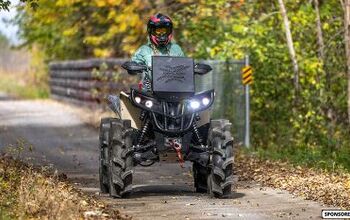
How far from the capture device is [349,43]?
16.6 metres

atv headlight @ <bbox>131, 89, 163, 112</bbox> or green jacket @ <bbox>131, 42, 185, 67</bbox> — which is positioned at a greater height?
green jacket @ <bbox>131, 42, 185, 67</bbox>

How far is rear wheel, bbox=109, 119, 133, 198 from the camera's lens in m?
11.7

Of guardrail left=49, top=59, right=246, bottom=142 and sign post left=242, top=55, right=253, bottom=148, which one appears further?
guardrail left=49, top=59, right=246, bottom=142

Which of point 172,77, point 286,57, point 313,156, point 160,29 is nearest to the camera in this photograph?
point 172,77

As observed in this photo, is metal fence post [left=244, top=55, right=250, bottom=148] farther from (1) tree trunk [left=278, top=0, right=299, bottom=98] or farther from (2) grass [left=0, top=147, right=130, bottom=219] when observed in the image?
(2) grass [left=0, top=147, right=130, bottom=219]

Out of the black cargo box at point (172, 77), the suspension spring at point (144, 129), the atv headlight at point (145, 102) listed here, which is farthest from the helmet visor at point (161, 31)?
the suspension spring at point (144, 129)

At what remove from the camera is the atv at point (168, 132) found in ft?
38.4

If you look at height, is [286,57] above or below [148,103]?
above

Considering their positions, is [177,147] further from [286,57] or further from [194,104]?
[286,57]

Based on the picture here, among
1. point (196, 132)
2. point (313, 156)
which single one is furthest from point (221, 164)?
point (313, 156)

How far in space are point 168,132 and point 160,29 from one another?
4.94 ft

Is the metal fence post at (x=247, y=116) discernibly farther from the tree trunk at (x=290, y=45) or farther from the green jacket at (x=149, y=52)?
the green jacket at (x=149, y=52)

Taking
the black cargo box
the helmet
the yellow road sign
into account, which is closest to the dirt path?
the black cargo box

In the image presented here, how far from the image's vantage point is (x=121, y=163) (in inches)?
460
